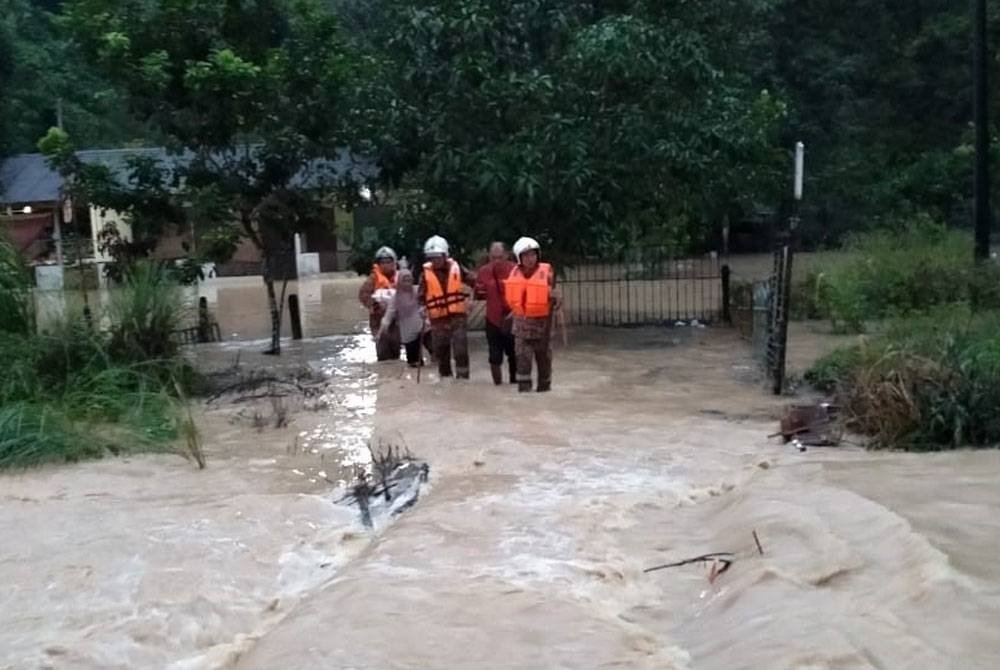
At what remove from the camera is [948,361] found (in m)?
10.2

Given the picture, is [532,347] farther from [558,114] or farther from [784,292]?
[558,114]

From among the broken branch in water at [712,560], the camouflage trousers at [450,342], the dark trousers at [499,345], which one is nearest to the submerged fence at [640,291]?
the camouflage trousers at [450,342]

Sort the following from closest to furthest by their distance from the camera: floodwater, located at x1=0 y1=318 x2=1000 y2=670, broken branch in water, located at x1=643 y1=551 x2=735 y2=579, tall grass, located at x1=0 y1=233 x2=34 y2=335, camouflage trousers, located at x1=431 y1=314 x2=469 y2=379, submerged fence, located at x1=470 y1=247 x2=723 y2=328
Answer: floodwater, located at x1=0 y1=318 x2=1000 y2=670
broken branch in water, located at x1=643 y1=551 x2=735 y2=579
tall grass, located at x1=0 y1=233 x2=34 y2=335
camouflage trousers, located at x1=431 y1=314 x2=469 y2=379
submerged fence, located at x1=470 y1=247 x2=723 y2=328

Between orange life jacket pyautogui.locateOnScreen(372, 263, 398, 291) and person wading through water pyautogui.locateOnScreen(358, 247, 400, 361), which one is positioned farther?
orange life jacket pyautogui.locateOnScreen(372, 263, 398, 291)

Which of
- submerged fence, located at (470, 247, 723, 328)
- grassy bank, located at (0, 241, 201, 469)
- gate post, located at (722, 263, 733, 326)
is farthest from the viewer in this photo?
submerged fence, located at (470, 247, 723, 328)

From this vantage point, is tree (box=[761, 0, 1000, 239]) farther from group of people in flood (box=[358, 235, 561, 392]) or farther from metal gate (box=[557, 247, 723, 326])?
group of people in flood (box=[358, 235, 561, 392])

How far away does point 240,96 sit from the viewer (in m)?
17.0

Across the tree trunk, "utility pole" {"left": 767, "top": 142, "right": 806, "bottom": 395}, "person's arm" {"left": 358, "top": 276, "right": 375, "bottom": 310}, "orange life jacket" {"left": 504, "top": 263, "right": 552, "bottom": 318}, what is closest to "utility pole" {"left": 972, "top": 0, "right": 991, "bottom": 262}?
"utility pole" {"left": 767, "top": 142, "right": 806, "bottom": 395}

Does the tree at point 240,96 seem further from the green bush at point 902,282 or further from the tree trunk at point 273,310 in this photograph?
the green bush at point 902,282

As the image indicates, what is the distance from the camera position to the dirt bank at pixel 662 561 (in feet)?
19.0

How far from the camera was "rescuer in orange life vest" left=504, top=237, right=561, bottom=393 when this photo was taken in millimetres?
13117

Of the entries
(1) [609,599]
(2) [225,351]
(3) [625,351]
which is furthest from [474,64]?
(1) [609,599]

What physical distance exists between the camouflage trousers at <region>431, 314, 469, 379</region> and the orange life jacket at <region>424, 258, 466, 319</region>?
0.08m

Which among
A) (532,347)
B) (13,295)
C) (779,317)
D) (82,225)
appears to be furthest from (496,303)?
(82,225)
